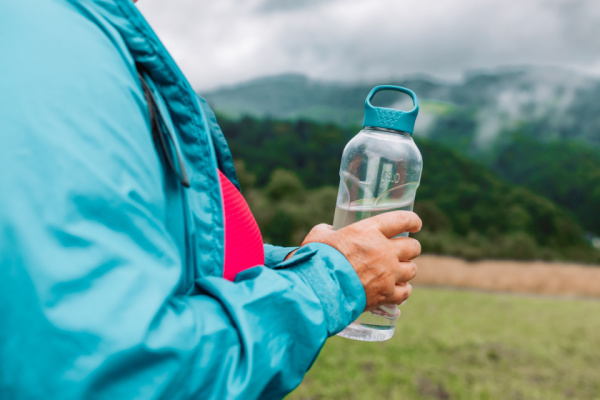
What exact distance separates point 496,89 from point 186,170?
2851cm

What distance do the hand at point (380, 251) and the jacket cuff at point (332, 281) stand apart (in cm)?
3

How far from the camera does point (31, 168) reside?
25.7 inches

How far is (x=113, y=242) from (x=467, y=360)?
5.28 metres

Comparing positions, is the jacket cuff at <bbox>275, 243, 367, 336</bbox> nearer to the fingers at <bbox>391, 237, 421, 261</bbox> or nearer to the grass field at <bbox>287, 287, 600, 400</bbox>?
the fingers at <bbox>391, 237, 421, 261</bbox>

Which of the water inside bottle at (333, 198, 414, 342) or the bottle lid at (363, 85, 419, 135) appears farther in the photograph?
the water inside bottle at (333, 198, 414, 342)

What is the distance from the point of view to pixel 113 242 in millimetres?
688

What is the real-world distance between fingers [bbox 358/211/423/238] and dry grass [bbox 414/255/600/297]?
31.0ft

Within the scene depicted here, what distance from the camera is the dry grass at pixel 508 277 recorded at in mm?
10719

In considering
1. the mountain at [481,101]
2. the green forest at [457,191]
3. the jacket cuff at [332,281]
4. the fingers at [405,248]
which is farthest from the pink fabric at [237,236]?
the mountain at [481,101]

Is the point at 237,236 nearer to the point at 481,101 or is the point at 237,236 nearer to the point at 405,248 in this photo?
the point at 405,248

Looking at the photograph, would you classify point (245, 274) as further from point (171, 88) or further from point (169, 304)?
point (171, 88)

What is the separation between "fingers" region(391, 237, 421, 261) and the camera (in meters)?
1.16

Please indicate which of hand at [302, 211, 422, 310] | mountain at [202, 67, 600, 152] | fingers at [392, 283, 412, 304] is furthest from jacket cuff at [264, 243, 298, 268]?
mountain at [202, 67, 600, 152]

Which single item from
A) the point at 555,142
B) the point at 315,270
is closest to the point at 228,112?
the point at 555,142
